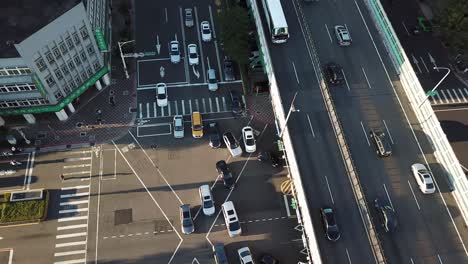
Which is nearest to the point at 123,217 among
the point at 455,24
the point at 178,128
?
the point at 178,128

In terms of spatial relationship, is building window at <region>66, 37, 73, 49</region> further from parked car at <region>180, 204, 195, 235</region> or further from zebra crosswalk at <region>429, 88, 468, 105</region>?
zebra crosswalk at <region>429, 88, 468, 105</region>

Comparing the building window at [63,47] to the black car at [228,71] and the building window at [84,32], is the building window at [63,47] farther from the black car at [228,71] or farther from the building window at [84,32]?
the black car at [228,71]

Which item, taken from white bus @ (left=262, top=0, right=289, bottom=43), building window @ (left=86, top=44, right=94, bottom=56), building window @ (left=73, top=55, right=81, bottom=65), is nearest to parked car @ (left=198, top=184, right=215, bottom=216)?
white bus @ (left=262, top=0, right=289, bottom=43)

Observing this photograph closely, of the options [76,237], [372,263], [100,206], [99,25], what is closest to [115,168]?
[100,206]

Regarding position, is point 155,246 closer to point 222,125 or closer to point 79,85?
point 222,125

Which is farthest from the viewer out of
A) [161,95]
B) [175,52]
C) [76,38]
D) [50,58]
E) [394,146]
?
[175,52]

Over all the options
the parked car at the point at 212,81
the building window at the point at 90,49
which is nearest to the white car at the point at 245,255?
the parked car at the point at 212,81

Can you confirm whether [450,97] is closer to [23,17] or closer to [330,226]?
[330,226]
